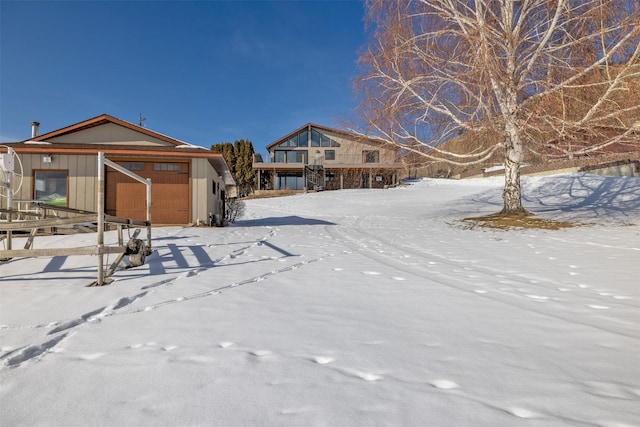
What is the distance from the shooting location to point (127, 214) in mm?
11250

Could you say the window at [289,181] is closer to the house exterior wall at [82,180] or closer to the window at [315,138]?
the window at [315,138]

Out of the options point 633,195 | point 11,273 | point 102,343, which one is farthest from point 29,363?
point 633,195

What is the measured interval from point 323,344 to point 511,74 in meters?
9.61

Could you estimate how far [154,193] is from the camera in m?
11.4

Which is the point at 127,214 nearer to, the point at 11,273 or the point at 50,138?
the point at 50,138

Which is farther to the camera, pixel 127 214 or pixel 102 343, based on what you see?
pixel 127 214

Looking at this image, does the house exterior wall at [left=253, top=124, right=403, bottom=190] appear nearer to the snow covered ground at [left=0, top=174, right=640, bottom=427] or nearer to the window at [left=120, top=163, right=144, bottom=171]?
the window at [left=120, top=163, right=144, bottom=171]

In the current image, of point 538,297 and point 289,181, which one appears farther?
point 289,181

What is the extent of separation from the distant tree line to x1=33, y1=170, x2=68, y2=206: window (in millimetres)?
24939

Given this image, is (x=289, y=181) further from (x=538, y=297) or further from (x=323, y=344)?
(x=323, y=344)

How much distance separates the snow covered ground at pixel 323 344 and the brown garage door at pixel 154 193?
6.48 m

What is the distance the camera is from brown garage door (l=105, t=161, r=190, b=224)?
11.2 metres

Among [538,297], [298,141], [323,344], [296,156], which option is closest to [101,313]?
[323,344]

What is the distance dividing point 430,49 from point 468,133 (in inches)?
119
